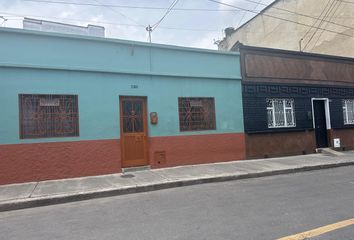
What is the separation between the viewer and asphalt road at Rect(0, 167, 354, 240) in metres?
4.36

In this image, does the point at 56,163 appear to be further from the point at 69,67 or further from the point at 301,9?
the point at 301,9

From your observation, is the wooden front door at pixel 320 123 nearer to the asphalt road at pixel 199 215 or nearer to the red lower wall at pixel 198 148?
the red lower wall at pixel 198 148

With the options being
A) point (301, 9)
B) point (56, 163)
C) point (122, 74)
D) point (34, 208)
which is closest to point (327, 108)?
point (301, 9)

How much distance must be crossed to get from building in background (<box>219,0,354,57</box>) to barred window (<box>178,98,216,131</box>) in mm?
5835

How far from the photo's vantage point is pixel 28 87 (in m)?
8.34

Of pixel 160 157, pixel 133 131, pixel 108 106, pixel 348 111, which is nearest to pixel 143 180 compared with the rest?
pixel 160 157

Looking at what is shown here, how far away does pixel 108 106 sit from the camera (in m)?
9.31

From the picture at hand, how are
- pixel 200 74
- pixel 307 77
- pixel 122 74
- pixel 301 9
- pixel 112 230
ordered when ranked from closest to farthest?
pixel 112 230
pixel 122 74
pixel 200 74
pixel 307 77
pixel 301 9

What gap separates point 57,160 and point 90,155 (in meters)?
0.93

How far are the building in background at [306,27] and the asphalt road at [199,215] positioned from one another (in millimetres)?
10513

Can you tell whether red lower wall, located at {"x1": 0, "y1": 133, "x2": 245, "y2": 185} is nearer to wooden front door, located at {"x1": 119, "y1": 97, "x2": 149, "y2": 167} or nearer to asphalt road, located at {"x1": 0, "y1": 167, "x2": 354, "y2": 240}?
wooden front door, located at {"x1": 119, "y1": 97, "x2": 149, "y2": 167}

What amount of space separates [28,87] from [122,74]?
2.77 metres

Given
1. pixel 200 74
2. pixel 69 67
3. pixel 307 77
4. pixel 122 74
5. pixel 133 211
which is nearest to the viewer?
pixel 133 211

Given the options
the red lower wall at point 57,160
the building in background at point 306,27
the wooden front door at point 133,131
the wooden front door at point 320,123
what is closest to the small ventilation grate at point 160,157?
the wooden front door at point 133,131
